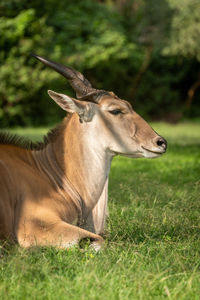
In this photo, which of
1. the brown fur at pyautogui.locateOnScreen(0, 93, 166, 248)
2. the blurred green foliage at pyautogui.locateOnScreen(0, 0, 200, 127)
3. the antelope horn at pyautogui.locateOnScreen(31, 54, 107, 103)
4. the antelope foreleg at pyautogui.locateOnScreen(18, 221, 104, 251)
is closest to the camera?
the antelope foreleg at pyautogui.locateOnScreen(18, 221, 104, 251)

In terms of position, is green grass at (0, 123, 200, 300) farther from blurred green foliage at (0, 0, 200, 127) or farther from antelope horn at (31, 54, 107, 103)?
blurred green foliage at (0, 0, 200, 127)

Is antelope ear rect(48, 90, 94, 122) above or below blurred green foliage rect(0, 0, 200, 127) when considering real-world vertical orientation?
above

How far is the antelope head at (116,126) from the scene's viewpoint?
491 centimetres

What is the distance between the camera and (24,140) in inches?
203

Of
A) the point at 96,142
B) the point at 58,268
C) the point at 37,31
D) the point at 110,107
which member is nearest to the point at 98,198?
the point at 96,142

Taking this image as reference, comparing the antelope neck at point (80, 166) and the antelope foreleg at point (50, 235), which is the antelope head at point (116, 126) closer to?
the antelope neck at point (80, 166)

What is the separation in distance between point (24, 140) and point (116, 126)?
0.85m

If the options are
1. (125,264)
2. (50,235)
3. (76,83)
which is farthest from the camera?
(76,83)

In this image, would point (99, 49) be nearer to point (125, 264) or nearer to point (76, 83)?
point (76, 83)

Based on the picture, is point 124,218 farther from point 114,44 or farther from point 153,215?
point 114,44

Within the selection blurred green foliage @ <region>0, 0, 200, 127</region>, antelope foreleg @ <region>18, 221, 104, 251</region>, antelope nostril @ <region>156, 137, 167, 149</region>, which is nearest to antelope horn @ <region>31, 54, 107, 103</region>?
antelope nostril @ <region>156, 137, 167, 149</region>

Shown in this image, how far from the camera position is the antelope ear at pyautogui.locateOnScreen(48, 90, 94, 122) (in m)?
4.83

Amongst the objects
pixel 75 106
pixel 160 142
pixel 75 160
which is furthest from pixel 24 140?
pixel 160 142

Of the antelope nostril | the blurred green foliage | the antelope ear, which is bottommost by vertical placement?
the blurred green foliage
